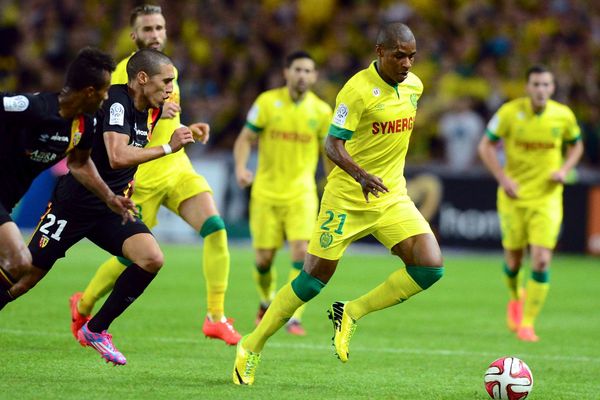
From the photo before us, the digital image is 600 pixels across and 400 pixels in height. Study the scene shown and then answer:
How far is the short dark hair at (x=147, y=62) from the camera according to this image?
8.03m

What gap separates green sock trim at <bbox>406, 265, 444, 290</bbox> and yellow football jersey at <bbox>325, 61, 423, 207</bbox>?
1.79ft

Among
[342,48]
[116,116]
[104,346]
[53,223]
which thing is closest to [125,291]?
[104,346]

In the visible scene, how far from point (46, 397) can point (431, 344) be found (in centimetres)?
437

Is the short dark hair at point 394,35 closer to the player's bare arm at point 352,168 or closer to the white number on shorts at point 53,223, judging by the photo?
the player's bare arm at point 352,168

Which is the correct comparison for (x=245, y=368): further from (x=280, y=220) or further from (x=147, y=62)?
(x=280, y=220)

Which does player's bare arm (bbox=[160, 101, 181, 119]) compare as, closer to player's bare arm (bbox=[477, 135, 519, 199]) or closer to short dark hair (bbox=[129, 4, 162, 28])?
short dark hair (bbox=[129, 4, 162, 28])

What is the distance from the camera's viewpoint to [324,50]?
22.7m

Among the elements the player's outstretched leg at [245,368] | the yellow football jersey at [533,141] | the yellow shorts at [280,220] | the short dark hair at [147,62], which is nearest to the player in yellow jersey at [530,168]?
the yellow football jersey at [533,141]

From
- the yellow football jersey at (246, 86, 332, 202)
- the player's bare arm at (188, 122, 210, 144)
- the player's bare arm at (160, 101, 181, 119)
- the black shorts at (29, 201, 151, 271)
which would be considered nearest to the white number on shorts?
the black shorts at (29, 201, 151, 271)

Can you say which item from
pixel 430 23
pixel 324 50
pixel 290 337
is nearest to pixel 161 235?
pixel 324 50

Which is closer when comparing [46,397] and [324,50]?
[46,397]

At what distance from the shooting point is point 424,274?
7.92 metres

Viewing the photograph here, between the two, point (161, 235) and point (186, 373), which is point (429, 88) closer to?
point (161, 235)

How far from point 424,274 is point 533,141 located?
4.61m
